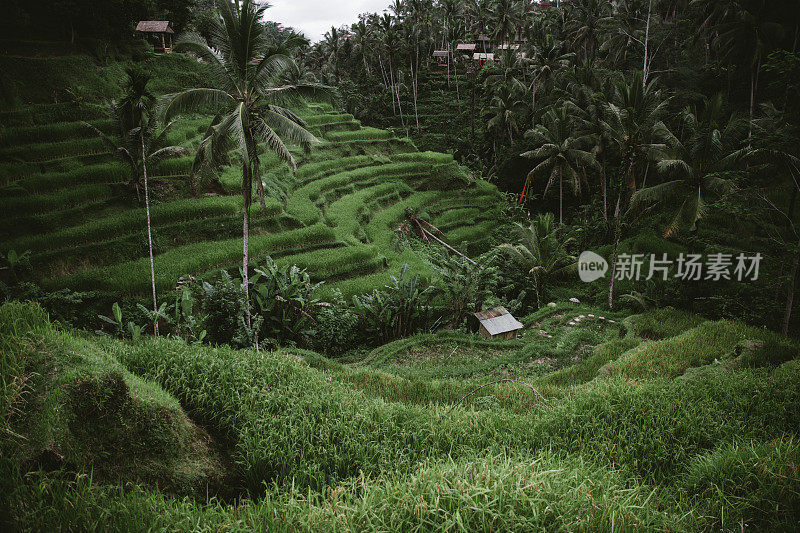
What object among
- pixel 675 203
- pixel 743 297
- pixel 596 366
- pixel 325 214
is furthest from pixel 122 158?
pixel 675 203

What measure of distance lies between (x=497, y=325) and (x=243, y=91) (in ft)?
24.2

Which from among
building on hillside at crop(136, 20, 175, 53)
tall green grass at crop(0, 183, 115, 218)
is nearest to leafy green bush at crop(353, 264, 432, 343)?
tall green grass at crop(0, 183, 115, 218)

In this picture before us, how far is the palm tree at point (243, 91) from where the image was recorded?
7.40m

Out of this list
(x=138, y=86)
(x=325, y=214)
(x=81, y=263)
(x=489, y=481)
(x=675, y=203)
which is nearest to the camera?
(x=489, y=481)

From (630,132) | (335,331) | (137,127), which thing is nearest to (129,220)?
(137,127)

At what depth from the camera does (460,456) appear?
3.17 m

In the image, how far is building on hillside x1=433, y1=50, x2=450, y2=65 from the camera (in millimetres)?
36500

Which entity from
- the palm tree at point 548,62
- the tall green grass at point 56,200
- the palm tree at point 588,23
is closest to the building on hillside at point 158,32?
the tall green grass at point 56,200

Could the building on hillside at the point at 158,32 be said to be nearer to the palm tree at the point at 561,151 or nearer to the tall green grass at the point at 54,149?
the tall green grass at the point at 54,149

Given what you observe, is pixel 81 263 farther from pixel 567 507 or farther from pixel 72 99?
pixel 567 507

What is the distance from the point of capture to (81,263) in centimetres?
991

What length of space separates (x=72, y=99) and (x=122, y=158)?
192 inches

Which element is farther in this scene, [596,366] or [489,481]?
[596,366]

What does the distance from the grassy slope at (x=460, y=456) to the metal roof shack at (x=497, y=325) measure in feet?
16.9
